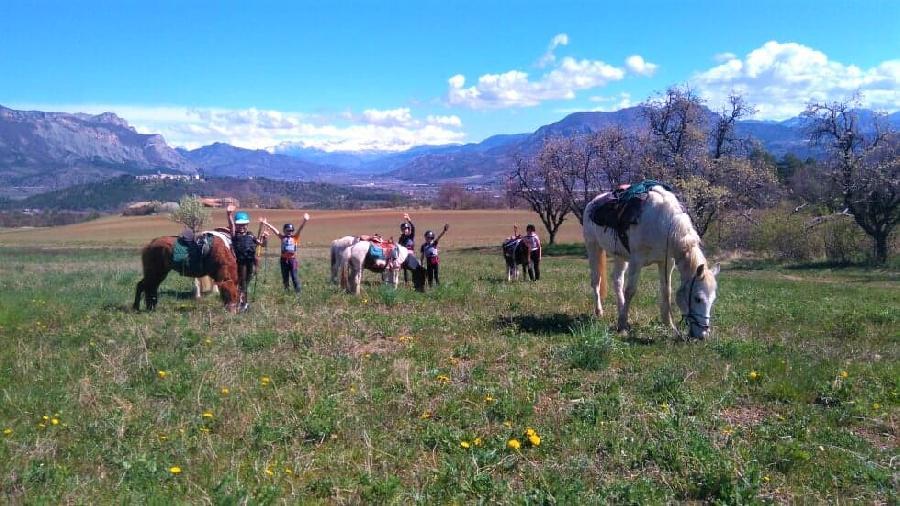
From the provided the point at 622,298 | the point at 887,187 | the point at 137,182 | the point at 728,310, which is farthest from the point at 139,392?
the point at 137,182

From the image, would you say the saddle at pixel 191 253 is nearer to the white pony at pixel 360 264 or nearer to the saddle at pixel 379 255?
the white pony at pixel 360 264

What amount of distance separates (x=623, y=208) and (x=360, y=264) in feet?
21.9

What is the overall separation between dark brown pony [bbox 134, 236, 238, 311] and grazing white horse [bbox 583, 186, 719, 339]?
→ 703cm

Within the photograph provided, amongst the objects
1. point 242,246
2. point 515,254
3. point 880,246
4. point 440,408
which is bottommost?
point 880,246

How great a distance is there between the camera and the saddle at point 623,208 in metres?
9.88

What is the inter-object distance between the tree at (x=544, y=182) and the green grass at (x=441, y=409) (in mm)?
36909

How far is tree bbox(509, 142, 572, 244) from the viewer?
47156 millimetres

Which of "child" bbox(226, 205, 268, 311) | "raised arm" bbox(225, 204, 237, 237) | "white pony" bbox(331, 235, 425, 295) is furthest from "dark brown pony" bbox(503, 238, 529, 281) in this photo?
"raised arm" bbox(225, 204, 237, 237)

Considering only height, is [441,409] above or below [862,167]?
below

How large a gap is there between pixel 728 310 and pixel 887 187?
22.4 m

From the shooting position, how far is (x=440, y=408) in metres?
6.19

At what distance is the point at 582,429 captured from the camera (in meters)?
5.62

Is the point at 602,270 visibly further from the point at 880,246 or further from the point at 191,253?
the point at 880,246

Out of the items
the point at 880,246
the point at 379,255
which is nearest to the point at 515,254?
the point at 379,255
